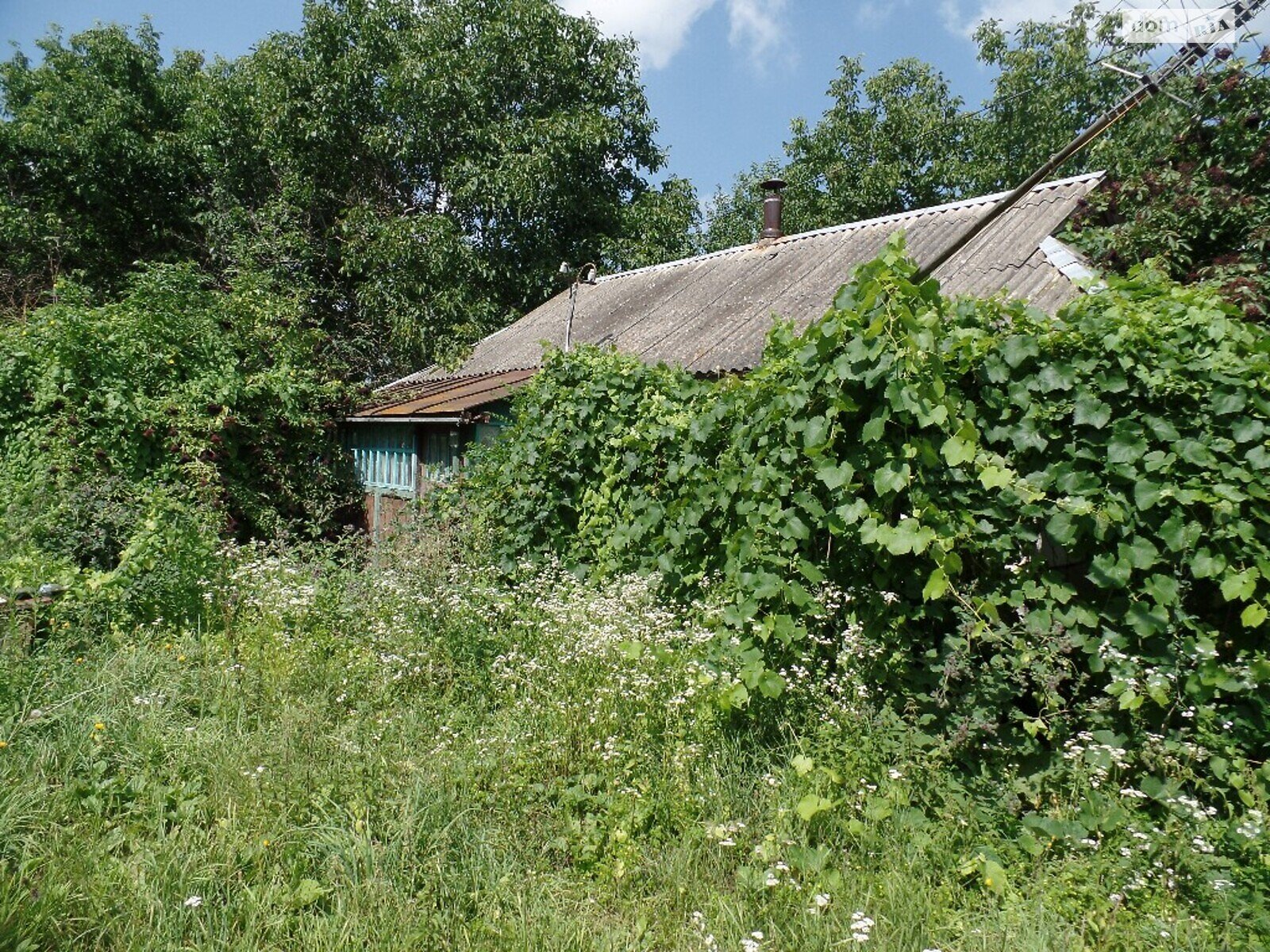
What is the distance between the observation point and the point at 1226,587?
331cm

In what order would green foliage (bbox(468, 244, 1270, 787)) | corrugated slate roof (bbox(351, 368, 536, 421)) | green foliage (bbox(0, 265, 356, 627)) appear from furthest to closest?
corrugated slate roof (bbox(351, 368, 536, 421)) → green foliage (bbox(0, 265, 356, 627)) → green foliage (bbox(468, 244, 1270, 787))

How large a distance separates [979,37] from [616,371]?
16.8 m

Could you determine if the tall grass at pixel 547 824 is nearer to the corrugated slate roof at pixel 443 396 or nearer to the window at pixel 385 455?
the corrugated slate roof at pixel 443 396

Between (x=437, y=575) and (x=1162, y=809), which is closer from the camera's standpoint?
(x=1162, y=809)

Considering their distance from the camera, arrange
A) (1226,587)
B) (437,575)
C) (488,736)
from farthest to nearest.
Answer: (437,575), (488,736), (1226,587)

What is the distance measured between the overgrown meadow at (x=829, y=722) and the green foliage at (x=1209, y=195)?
3899 mm

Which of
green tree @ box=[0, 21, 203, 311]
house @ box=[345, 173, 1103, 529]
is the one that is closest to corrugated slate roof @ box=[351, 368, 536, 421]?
house @ box=[345, 173, 1103, 529]

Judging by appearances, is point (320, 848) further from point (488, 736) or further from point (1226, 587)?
point (1226, 587)

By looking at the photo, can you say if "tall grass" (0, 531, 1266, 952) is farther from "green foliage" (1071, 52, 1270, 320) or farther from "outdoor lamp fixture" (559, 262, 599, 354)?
"outdoor lamp fixture" (559, 262, 599, 354)

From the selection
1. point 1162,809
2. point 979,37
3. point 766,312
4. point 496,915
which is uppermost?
point 979,37

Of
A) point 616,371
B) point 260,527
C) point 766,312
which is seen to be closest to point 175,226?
point 260,527

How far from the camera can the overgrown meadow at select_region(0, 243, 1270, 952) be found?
3.04 metres

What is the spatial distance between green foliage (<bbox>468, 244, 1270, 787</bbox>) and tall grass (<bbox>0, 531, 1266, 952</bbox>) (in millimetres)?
312

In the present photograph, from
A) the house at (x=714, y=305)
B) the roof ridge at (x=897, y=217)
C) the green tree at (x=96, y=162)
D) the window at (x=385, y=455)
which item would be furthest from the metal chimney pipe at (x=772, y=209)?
the green tree at (x=96, y=162)
